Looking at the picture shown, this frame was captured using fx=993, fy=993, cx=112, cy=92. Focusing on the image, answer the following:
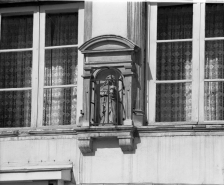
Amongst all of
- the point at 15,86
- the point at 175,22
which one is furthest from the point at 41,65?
the point at 175,22

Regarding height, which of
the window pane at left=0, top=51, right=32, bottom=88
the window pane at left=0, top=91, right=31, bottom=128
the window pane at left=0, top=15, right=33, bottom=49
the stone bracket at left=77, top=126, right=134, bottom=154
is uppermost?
the window pane at left=0, top=15, right=33, bottom=49

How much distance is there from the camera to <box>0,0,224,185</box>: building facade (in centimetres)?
1705

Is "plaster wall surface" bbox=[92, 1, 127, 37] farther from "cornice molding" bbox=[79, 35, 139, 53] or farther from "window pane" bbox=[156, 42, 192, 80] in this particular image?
"window pane" bbox=[156, 42, 192, 80]

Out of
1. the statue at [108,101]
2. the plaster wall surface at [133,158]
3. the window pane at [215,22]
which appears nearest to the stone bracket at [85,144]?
the plaster wall surface at [133,158]

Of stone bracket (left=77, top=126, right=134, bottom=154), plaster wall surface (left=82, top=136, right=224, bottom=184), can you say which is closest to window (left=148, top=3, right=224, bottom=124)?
plaster wall surface (left=82, top=136, right=224, bottom=184)

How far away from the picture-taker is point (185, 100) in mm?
17531

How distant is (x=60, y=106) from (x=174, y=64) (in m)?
2.23

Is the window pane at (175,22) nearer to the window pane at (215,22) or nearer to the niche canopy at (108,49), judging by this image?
the window pane at (215,22)

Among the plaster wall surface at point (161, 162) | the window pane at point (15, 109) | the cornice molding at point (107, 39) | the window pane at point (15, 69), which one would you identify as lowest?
the plaster wall surface at point (161, 162)

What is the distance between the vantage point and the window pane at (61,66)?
720 inches

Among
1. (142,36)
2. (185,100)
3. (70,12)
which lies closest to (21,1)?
(70,12)

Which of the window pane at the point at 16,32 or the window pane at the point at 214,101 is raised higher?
the window pane at the point at 16,32

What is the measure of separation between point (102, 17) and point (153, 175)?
9.89 feet

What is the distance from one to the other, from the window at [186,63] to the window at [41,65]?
1.43 m
